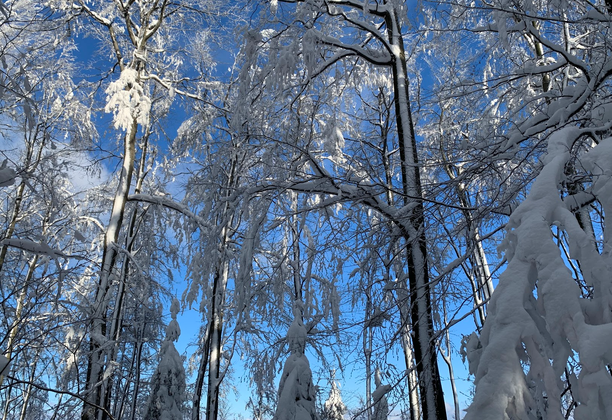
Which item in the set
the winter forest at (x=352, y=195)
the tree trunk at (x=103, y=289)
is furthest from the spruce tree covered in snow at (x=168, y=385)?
the tree trunk at (x=103, y=289)

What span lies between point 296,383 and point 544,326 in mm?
6318

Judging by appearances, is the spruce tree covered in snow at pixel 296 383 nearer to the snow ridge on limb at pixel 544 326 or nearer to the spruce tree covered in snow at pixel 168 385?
the spruce tree covered in snow at pixel 168 385

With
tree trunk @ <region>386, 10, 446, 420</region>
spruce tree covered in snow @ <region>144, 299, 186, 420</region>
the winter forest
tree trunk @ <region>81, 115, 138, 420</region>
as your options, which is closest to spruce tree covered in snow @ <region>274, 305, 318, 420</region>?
the winter forest

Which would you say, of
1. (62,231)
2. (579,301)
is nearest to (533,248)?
(579,301)

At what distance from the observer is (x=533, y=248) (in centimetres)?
156

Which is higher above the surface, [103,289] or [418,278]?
[103,289]

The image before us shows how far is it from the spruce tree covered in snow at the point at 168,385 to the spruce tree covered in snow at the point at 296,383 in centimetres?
378

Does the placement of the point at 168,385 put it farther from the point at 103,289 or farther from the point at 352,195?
the point at 352,195

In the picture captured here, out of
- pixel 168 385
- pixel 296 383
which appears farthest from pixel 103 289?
pixel 168 385

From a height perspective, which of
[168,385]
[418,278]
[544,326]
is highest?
[168,385]

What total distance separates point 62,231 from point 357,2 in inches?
345

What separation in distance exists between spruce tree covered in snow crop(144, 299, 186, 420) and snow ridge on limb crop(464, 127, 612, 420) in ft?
30.8

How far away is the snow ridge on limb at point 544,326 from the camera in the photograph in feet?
4.18

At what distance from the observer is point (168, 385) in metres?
10.3
